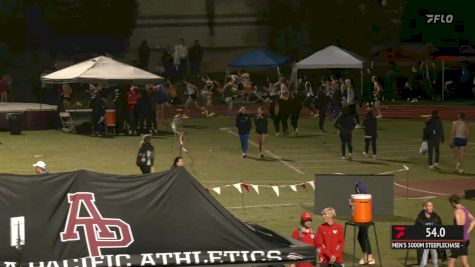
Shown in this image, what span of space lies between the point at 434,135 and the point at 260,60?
20.8 metres

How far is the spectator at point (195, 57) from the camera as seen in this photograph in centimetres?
5781

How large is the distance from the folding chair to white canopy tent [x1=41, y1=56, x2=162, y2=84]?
1571mm

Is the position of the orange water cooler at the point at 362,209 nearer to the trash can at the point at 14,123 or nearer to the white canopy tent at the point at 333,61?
the trash can at the point at 14,123

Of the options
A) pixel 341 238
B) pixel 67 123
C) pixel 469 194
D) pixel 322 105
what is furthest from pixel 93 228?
pixel 67 123

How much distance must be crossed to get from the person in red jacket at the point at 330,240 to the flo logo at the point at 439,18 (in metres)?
13.7

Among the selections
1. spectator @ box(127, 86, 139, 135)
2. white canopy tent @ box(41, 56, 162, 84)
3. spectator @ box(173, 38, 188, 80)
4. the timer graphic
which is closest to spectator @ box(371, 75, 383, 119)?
spectator @ box(173, 38, 188, 80)

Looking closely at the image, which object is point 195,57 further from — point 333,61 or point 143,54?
point 333,61

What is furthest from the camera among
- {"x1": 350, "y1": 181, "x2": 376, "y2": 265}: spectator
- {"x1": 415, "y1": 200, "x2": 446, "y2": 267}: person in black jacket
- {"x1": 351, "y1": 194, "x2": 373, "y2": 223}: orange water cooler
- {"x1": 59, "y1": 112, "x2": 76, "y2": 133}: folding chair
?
{"x1": 59, "y1": 112, "x2": 76, "y2": 133}: folding chair

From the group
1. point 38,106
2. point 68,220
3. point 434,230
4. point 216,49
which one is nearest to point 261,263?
point 68,220

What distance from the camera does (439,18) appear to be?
32.3 meters

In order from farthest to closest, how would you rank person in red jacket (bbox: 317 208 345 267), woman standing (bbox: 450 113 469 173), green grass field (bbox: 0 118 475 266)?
woman standing (bbox: 450 113 469 173), green grass field (bbox: 0 118 475 266), person in red jacket (bbox: 317 208 345 267)

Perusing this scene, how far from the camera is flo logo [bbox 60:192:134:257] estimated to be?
16.8 metres

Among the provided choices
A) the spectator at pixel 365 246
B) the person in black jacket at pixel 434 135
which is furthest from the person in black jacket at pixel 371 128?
the spectator at pixel 365 246

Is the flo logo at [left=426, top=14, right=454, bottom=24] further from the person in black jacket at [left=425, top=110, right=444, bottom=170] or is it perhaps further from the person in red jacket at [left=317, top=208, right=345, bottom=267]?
the person in red jacket at [left=317, top=208, right=345, bottom=267]
